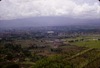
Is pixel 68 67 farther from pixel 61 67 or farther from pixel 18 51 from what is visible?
pixel 18 51

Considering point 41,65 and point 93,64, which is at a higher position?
point 41,65

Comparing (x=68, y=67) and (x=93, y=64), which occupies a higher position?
(x=68, y=67)

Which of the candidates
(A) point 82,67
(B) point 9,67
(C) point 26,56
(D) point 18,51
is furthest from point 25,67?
(D) point 18,51

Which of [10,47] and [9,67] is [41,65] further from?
[10,47]

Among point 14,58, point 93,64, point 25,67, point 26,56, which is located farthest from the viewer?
point 26,56

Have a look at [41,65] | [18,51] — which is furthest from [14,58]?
[41,65]

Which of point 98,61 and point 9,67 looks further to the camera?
point 98,61

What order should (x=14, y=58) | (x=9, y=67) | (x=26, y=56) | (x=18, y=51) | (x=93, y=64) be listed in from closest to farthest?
(x=9, y=67)
(x=93, y=64)
(x=14, y=58)
(x=26, y=56)
(x=18, y=51)

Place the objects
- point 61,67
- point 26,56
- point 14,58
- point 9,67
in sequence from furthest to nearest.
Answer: point 26,56
point 14,58
point 9,67
point 61,67

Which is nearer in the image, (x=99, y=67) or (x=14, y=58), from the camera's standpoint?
(x=99, y=67)
